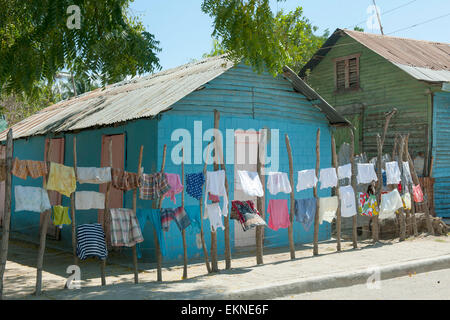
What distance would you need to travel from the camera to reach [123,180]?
8.04 m

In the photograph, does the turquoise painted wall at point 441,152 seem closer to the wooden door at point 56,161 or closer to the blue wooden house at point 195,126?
the blue wooden house at point 195,126

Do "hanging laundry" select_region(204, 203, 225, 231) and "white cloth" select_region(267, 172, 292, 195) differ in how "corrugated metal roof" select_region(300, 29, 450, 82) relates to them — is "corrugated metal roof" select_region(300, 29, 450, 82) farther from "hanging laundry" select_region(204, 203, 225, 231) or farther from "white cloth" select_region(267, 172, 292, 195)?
"hanging laundry" select_region(204, 203, 225, 231)

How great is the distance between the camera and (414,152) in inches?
633

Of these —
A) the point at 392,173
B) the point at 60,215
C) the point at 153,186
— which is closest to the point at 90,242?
the point at 60,215

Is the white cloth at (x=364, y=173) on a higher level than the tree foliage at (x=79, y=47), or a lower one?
lower

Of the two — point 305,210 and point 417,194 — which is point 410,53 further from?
point 305,210

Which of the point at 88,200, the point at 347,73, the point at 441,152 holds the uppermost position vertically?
the point at 347,73

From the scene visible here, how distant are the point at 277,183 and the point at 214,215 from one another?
67.7 inches

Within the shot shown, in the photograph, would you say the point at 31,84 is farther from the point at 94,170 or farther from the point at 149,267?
the point at 149,267

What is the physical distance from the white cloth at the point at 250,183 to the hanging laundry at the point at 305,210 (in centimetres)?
125

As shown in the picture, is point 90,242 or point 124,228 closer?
point 90,242

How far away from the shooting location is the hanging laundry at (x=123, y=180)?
8016 mm

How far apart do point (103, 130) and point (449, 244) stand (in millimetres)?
8288

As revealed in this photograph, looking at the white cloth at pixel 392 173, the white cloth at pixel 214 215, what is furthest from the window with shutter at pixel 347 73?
the white cloth at pixel 214 215
